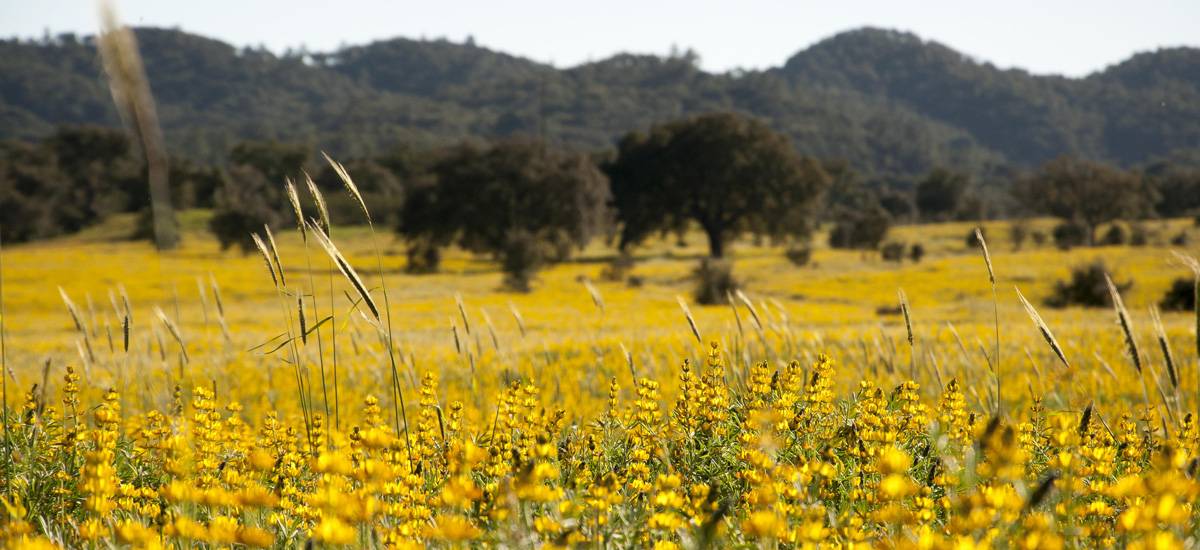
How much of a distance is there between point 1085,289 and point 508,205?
105ft

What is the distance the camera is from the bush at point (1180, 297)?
77.4 feet

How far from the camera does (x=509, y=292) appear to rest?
114 ft

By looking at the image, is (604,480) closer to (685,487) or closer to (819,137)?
(685,487)

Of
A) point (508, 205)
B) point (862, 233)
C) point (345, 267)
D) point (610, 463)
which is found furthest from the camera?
point (862, 233)

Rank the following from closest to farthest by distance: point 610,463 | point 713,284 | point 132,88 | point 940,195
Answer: point 132,88 → point 610,463 → point 713,284 → point 940,195

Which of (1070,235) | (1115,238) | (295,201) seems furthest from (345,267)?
(1115,238)

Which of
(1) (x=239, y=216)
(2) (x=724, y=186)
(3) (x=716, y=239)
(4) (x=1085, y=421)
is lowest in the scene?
(3) (x=716, y=239)

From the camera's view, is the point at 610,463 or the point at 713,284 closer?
the point at 610,463

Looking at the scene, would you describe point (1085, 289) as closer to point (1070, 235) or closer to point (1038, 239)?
point (1038, 239)

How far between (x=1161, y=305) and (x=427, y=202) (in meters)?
38.9

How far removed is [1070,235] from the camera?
5950cm

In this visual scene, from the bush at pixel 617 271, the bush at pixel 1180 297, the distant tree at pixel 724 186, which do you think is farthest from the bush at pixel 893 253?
the bush at pixel 1180 297

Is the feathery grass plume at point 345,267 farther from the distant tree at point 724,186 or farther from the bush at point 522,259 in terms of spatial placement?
the distant tree at point 724,186

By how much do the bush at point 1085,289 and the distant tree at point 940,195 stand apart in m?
77.0
